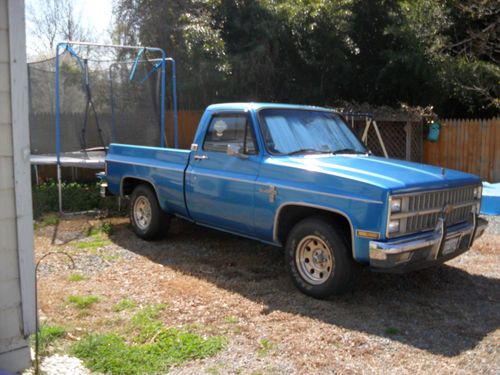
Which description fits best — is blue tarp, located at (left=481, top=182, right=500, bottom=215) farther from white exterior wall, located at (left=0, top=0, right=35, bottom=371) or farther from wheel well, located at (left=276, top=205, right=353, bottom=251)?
white exterior wall, located at (left=0, top=0, right=35, bottom=371)

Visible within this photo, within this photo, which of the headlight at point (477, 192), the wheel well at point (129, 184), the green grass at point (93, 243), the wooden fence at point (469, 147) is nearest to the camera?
the headlight at point (477, 192)

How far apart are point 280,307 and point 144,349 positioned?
1.48 meters

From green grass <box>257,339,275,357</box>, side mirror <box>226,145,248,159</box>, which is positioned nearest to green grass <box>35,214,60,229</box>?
side mirror <box>226,145,248,159</box>

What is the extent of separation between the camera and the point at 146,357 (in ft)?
13.3

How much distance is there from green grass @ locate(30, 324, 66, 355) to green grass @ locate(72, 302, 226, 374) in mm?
215

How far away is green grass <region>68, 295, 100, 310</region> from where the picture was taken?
16.9ft

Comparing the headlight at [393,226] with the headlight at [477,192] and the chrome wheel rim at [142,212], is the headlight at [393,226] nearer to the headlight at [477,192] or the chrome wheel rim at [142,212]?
the headlight at [477,192]

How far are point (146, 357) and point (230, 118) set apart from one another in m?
3.16

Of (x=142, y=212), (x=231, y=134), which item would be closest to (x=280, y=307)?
(x=231, y=134)

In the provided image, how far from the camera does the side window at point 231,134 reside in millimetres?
5996

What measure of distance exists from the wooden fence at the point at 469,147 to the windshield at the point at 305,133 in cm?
806

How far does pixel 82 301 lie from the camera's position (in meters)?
5.20

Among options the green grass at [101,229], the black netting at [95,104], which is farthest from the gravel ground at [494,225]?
the black netting at [95,104]

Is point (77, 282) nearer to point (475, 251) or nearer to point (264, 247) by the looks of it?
point (264, 247)
